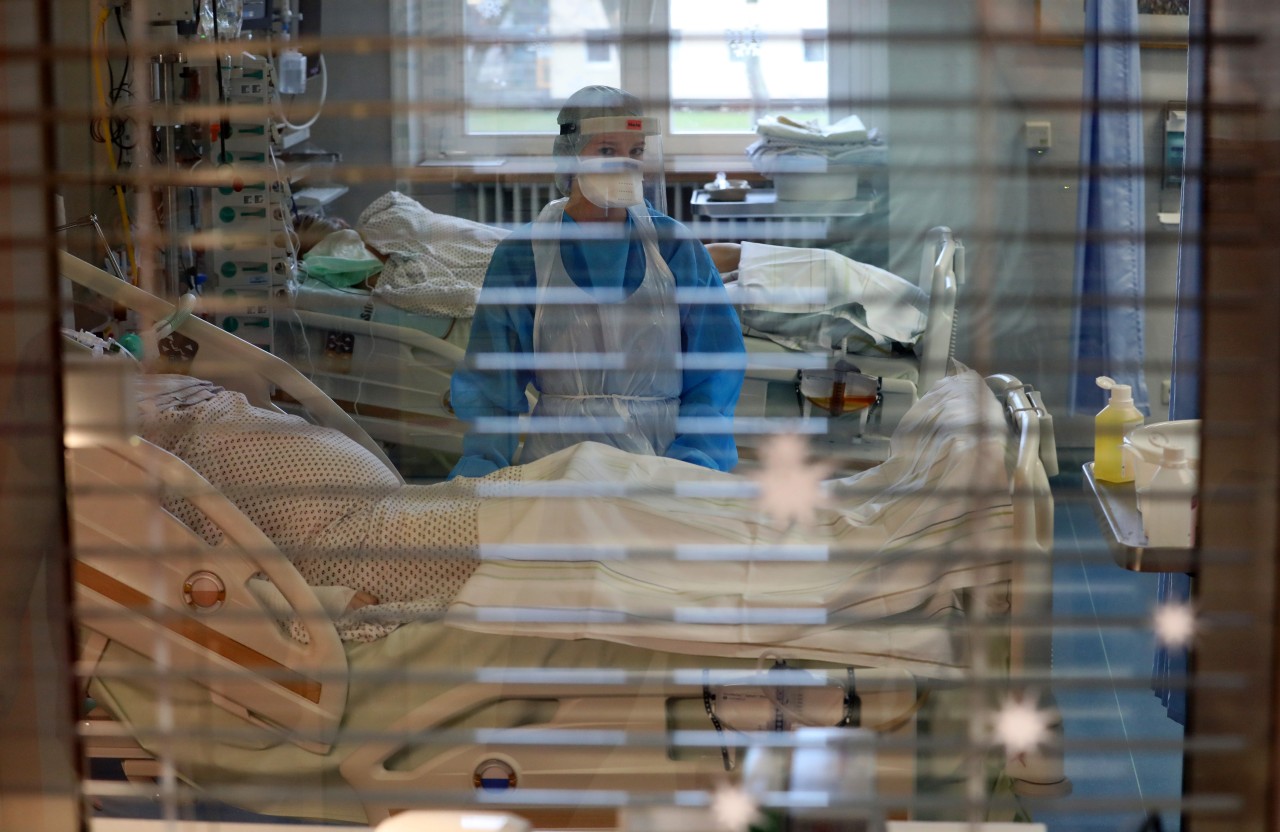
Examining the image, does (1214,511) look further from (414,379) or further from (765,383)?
(414,379)

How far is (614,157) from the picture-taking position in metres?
2.37

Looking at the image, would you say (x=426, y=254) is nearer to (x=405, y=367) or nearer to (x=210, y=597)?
(x=405, y=367)

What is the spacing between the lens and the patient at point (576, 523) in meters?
1.79

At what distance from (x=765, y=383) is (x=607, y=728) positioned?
5.64 ft

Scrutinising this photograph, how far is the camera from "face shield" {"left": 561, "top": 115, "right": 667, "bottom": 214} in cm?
226

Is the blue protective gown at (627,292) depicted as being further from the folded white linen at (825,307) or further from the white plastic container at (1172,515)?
the white plastic container at (1172,515)

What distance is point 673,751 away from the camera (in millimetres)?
1769

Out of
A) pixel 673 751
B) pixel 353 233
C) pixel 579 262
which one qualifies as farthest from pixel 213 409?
pixel 353 233

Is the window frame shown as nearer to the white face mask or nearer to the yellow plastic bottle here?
the white face mask

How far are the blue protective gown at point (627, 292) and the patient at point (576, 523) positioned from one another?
1.24 feet

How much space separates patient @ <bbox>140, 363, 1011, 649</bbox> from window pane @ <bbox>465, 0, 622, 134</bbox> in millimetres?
2664

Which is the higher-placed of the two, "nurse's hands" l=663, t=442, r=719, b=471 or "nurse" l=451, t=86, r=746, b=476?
"nurse" l=451, t=86, r=746, b=476

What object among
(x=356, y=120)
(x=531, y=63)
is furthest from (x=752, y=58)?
(x=356, y=120)

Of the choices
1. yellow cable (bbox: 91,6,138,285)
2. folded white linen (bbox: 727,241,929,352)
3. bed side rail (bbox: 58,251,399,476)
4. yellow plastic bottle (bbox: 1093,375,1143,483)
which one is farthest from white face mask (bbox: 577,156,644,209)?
yellow cable (bbox: 91,6,138,285)
